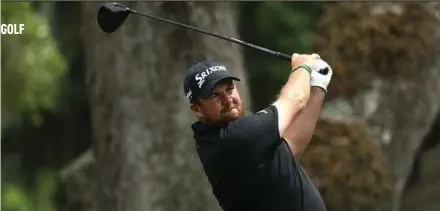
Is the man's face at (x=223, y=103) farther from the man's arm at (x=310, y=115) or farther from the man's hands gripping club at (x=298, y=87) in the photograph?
the man's arm at (x=310, y=115)

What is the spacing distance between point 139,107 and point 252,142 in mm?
3228

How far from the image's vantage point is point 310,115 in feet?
13.0

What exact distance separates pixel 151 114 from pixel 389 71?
2.56 metres

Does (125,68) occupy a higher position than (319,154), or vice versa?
(125,68)

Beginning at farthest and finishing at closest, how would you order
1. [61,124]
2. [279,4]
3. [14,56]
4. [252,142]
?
1. [61,124]
2. [279,4]
3. [14,56]
4. [252,142]

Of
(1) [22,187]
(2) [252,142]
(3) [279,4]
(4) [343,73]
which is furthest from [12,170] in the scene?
(2) [252,142]

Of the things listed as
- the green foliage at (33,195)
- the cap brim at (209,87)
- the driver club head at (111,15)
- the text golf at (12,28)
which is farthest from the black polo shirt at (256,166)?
the green foliage at (33,195)

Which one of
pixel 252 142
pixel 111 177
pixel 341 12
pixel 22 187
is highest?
pixel 341 12

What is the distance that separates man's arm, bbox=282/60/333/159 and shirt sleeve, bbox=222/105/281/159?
301mm

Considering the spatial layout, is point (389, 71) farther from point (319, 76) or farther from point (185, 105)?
point (319, 76)

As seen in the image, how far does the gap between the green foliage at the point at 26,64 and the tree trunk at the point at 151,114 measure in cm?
203

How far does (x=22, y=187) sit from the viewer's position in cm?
1614

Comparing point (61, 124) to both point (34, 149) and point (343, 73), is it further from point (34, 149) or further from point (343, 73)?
point (343, 73)

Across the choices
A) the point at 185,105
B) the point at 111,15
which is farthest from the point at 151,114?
the point at 111,15
